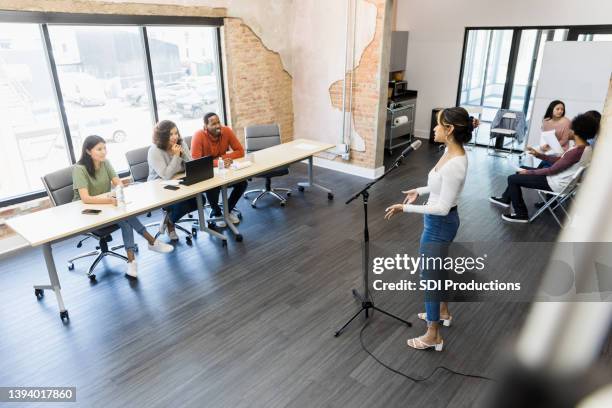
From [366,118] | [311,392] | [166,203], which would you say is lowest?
[311,392]

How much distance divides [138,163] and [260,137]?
1.71 metres

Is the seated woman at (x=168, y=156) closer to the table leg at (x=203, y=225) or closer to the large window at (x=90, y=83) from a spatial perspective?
the table leg at (x=203, y=225)

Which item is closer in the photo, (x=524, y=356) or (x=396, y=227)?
(x=524, y=356)

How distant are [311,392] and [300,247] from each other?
6.35ft

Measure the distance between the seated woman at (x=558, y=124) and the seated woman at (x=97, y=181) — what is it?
500 cm

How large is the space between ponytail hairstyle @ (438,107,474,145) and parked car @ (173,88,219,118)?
176 inches

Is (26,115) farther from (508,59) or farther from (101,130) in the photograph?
(508,59)

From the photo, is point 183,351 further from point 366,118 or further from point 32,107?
point 366,118

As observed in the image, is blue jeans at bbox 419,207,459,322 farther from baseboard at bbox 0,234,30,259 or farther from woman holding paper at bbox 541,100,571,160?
baseboard at bbox 0,234,30,259

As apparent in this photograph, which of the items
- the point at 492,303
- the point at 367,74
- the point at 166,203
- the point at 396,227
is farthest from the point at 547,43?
the point at 166,203

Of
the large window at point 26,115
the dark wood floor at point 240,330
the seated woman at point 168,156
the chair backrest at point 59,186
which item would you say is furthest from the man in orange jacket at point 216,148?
the large window at point 26,115

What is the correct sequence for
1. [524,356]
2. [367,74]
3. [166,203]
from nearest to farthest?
1. [524,356]
2. [166,203]
3. [367,74]

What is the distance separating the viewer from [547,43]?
21.3ft

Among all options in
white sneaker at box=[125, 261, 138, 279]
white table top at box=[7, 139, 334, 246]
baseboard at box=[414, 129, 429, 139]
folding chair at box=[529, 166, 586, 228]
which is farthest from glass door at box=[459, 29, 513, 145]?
white sneaker at box=[125, 261, 138, 279]
